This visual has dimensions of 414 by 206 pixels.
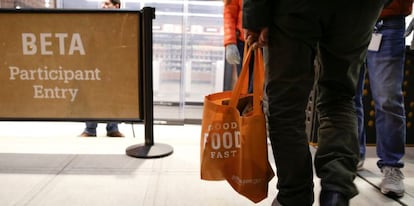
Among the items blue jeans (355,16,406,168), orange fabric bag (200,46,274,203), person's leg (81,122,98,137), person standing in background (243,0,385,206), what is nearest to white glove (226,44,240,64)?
blue jeans (355,16,406,168)

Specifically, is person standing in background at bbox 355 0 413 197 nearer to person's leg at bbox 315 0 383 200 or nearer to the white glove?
person's leg at bbox 315 0 383 200

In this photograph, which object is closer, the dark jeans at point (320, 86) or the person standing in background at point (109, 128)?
the dark jeans at point (320, 86)

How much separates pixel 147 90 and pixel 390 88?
1.28 metres

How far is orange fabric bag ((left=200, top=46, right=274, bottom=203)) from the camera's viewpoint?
3.79 feet

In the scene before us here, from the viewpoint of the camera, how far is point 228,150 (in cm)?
121

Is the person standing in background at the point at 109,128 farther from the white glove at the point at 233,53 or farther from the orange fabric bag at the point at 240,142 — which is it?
the orange fabric bag at the point at 240,142

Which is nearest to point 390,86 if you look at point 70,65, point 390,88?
point 390,88

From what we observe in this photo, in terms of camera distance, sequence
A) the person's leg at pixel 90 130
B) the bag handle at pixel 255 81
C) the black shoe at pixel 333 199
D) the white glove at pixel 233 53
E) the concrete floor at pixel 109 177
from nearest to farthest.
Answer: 1. the black shoe at pixel 333 199
2. the bag handle at pixel 255 81
3. the concrete floor at pixel 109 177
4. the white glove at pixel 233 53
5. the person's leg at pixel 90 130

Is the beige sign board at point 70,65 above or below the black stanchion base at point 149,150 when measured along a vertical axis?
above

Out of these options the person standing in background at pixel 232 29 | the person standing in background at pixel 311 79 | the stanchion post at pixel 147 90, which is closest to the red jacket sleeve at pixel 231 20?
the person standing in background at pixel 232 29

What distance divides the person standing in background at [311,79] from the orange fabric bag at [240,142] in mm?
112

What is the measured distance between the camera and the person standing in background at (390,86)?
1526 mm

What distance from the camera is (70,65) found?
6.57ft

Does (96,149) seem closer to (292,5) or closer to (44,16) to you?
(44,16)
